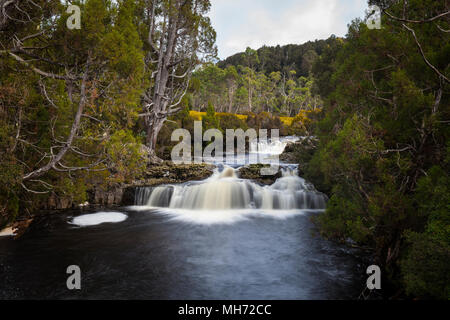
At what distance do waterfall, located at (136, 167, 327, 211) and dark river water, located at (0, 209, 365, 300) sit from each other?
265 cm

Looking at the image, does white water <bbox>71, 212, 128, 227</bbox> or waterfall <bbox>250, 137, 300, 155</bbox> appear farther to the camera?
waterfall <bbox>250, 137, 300, 155</bbox>

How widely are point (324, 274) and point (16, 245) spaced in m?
9.12

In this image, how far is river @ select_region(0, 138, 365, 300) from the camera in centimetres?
671

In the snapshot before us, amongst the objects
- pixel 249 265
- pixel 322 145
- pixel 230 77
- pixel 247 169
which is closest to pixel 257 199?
pixel 247 169

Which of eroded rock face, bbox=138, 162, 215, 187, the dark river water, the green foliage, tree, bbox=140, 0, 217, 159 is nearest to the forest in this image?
the green foliage

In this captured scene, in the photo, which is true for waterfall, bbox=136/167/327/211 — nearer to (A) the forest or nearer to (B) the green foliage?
(A) the forest

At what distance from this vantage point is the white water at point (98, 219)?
443 inches

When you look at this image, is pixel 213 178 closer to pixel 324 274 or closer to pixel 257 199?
pixel 257 199

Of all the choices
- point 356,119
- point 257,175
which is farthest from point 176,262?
point 257,175

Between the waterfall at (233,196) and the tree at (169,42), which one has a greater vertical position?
the tree at (169,42)

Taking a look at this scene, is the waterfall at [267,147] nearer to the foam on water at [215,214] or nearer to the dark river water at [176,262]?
the foam on water at [215,214]

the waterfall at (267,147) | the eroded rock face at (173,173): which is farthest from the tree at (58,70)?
the waterfall at (267,147)

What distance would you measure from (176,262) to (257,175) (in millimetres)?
9064

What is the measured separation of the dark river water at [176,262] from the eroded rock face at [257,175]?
4434 mm
